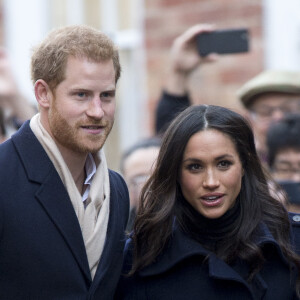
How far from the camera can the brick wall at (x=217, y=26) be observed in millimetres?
6406

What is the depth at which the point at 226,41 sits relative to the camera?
507 centimetres

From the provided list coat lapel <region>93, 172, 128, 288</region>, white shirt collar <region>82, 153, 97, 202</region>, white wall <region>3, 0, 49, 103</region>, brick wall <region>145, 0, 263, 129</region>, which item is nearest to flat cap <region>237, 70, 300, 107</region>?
brick wall <region>145, 0, 263, 129</region>

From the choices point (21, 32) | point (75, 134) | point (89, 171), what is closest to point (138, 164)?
point (89, 171)

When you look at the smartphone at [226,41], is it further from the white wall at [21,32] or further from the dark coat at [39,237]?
the white wall at [21,32]

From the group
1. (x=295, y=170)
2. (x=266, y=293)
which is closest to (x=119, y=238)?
(x=266, y=293)

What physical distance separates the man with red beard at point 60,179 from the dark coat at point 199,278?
23 cm

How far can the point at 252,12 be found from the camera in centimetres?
639

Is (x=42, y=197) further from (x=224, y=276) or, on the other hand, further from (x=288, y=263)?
(x=288, y=263)

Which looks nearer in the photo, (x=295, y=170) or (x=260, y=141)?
(x=295, y=170)

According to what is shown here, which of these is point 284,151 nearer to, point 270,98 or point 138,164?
point 270,98

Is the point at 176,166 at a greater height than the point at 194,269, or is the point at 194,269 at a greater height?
the point at 176,166

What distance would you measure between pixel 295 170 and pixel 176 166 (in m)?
1.47

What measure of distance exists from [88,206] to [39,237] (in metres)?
0.23

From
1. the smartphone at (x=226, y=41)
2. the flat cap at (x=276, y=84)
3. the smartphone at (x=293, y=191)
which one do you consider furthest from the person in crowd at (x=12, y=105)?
the smartphone at (x=293, y=191)
